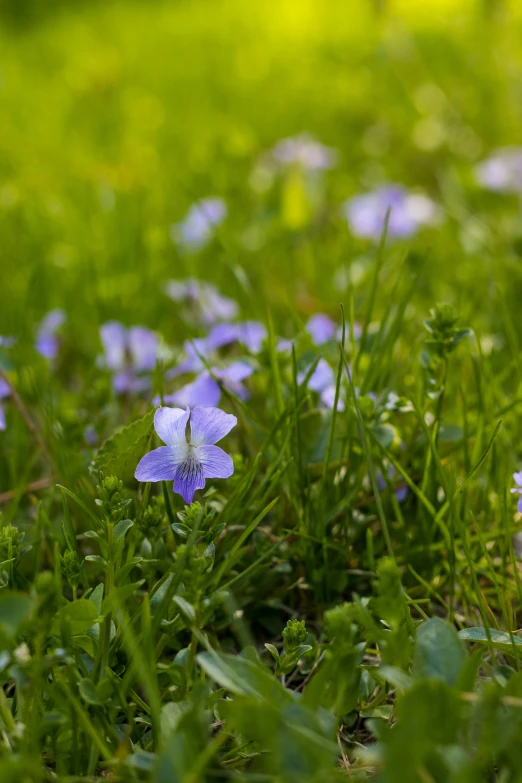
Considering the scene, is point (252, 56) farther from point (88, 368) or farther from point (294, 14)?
point (88, 368)

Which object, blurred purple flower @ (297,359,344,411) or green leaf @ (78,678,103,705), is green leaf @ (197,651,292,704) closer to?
green leaf @ (78,678,103,705)

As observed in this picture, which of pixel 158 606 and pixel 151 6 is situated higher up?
pixel 151 6

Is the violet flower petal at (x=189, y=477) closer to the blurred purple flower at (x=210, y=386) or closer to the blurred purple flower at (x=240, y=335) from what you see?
the blurred purple flower at (x=210, y=386)

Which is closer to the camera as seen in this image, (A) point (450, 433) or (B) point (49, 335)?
(A) point (450, 433)

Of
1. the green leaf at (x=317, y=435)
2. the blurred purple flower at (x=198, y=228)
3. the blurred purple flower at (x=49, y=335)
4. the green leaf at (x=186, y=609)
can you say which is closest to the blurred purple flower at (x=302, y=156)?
the blurred purple flower at (x=198, y=228)

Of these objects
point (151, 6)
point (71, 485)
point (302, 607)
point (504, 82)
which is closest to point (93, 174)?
point (504, 82)

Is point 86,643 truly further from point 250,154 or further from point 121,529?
point 250,154

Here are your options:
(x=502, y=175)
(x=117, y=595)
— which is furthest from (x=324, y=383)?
(x=502, y=175)
